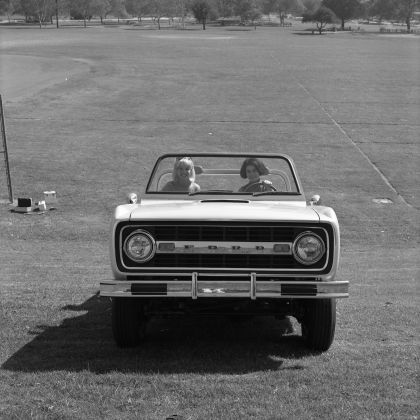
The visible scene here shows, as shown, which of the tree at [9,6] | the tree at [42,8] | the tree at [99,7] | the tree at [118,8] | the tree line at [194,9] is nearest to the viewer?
the tree at [42,8]

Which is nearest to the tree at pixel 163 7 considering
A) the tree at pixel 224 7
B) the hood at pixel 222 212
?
the tree at pixel 224 7

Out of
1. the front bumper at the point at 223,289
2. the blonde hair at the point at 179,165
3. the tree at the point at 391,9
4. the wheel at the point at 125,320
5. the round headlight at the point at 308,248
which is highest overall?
the blonde hair at the point at 179,165

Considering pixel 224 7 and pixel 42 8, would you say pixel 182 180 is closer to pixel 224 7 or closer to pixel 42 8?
pixel 42 8

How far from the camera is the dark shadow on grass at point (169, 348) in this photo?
22.3 feet

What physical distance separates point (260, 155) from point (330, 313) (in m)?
Result: 2.17

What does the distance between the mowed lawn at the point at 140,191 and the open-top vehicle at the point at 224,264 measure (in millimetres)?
352

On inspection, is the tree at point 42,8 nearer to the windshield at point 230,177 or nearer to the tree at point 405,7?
the tree at point 405,7

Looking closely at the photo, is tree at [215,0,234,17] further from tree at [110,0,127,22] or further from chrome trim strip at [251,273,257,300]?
chrome trim strip at [251,273,257,300]

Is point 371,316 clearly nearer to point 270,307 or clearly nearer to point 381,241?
point 270,307

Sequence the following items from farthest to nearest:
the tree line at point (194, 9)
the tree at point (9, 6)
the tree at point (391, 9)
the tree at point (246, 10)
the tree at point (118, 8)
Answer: the tree at point (118, 8), the tree at point (391, 9), the tree at point (246, 10), the tree at point (9, 6), the tree line at point (194, 9)

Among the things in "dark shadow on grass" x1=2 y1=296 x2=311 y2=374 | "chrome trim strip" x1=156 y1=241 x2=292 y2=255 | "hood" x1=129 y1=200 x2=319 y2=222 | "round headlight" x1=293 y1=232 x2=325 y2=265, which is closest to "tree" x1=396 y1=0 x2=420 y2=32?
"dark shadow on grass" x1=2 y1=296 x2=311 y2=374

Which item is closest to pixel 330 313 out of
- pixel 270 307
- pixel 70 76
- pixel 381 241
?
pixel 270 307

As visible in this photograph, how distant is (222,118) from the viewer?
104 ft

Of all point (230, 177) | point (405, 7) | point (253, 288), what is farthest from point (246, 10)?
point (253, 288)
